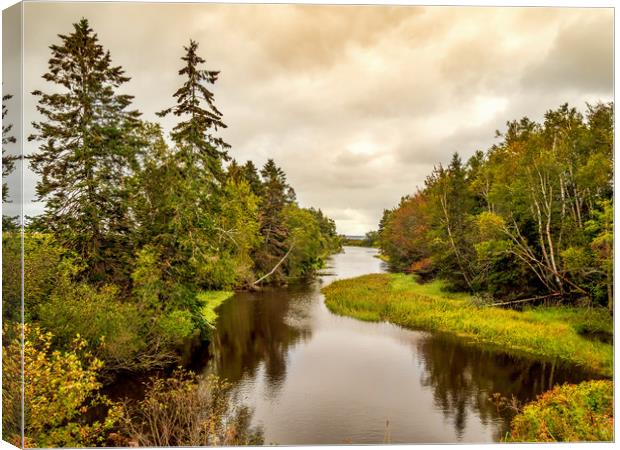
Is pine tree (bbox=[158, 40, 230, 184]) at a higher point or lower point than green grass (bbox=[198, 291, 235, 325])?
higher

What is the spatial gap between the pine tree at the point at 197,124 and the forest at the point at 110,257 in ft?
0.11

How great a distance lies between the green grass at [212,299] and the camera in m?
14.9

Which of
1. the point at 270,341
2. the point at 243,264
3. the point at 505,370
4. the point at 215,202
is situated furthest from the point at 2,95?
the point at 243,264

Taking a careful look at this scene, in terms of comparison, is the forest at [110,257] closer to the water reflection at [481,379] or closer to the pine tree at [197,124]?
the pine tree at [197,124]

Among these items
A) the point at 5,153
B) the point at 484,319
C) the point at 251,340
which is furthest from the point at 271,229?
the point at 5,153

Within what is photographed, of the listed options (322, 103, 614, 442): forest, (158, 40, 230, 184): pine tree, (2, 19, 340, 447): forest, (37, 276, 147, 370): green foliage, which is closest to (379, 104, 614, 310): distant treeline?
(322, 103, 614, 442): forest

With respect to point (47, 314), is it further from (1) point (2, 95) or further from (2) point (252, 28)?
(2) point (252, 28)

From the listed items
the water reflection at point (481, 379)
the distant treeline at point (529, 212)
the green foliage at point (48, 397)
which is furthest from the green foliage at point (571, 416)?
the green foliage at point (48, 397)

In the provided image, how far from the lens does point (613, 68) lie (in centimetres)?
852

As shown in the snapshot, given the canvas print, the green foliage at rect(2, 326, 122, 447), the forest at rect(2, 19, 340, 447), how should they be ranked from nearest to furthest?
the green foliage at rect(2, 326, 122, 447) → the forest at rect(2, 19, 340, 447) → the canvas print

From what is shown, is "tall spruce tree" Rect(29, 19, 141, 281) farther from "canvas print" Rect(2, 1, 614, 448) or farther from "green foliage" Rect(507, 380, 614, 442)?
"green foliage" Rect(507, 380, 614, 442)

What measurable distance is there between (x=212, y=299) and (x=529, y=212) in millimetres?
12831

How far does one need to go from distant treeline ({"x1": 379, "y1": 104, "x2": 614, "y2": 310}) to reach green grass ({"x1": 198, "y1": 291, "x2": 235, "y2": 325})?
22.4 feet

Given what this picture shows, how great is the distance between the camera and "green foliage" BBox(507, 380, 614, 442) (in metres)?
7.96
